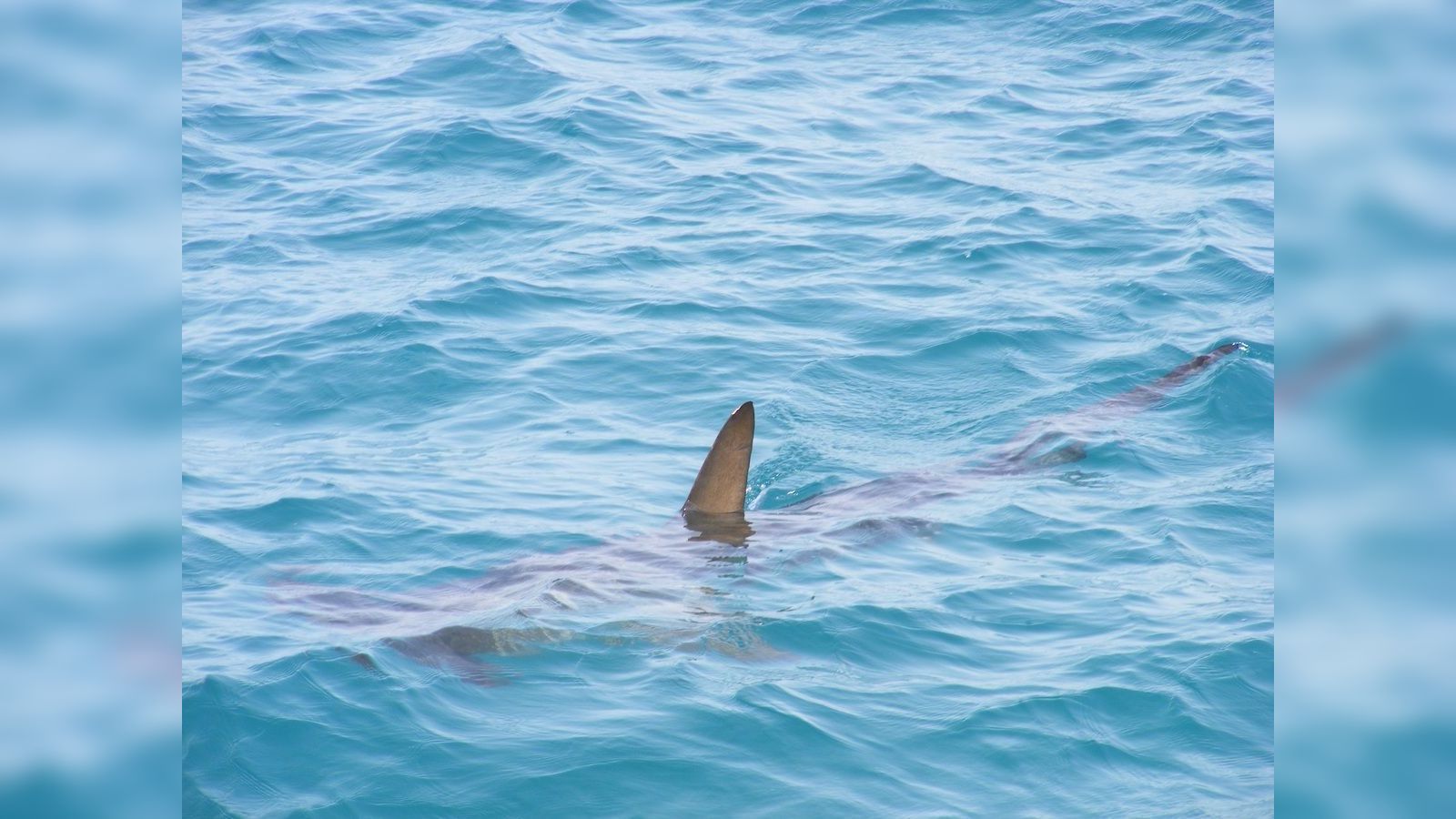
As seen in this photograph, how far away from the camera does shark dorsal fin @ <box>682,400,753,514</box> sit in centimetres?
704

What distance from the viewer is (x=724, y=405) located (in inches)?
369

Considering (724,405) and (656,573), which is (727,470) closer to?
(656,573)

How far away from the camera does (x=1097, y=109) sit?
1483cm

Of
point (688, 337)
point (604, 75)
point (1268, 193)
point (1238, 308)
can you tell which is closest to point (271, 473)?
point (688, 337)

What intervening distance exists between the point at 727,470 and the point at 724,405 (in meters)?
2.02
